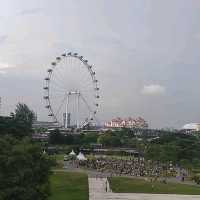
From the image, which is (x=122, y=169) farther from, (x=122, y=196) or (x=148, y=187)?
(x=122, y=196)

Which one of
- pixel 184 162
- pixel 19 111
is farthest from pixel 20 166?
pixel 19 111

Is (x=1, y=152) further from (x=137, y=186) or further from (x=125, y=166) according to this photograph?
(x=125, y=166)

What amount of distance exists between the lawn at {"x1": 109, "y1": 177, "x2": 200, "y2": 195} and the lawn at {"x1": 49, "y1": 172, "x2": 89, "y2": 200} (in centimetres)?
317

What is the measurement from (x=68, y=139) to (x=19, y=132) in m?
35.3

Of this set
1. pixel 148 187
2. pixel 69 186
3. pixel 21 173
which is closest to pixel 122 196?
pixel 148 187

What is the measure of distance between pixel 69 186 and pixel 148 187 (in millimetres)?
7667

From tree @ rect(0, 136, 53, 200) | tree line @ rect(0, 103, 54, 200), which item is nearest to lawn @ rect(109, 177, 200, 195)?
tree line @ rect(0, 103, 54, 200)

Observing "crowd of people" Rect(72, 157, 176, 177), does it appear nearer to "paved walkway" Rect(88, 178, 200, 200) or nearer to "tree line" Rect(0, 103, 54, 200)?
"paved walkway" Rect(88, 178, 200, 200)

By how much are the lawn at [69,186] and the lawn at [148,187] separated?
10.4 feet

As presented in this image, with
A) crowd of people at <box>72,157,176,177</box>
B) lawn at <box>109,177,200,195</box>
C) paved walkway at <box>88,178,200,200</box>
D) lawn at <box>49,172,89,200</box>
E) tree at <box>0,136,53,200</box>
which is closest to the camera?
tree at <box>0,136,53,200</box>

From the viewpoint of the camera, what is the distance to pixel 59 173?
69.4 m

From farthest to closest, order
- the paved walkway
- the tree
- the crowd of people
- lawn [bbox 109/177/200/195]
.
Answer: the crowd of people < lawn [bbox 109/177/200/195] < the paved walkway < the tree

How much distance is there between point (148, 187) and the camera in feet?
189

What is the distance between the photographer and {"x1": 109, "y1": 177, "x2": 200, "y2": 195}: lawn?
181 ft
